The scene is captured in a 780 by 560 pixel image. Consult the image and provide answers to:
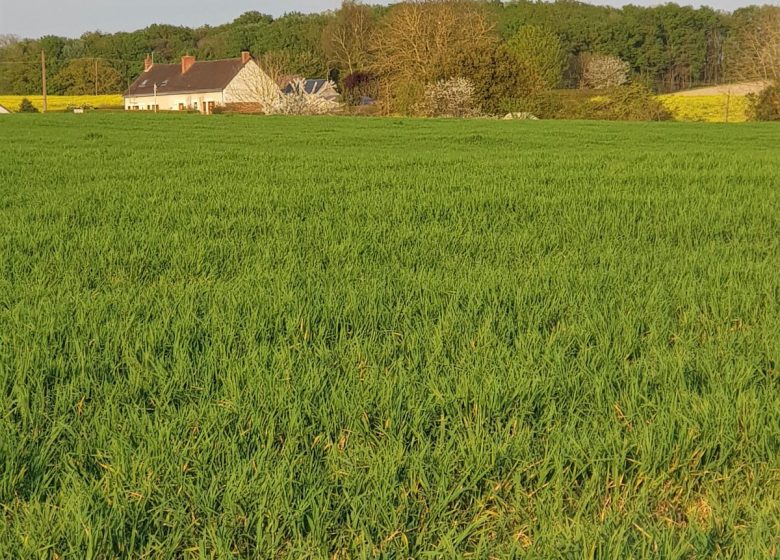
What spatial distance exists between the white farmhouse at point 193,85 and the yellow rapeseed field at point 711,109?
45.8 m

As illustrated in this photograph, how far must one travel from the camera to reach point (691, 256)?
505 cm

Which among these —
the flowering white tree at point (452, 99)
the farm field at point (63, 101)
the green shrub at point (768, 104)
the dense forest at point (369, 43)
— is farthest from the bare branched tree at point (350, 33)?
the green shrub at point (768, 104)

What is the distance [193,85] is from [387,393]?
89.7 meters

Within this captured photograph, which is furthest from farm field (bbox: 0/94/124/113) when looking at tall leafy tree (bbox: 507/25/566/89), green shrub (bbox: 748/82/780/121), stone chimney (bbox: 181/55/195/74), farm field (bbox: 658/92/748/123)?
green shrub (bbox: 748/82/780/121)

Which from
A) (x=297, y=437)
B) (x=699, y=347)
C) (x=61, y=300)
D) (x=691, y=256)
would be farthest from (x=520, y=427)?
(x=691, y=256)

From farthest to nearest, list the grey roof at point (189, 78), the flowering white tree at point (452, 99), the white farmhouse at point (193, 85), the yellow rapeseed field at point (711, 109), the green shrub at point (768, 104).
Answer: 1. the grey roof at point (189, 78)
2. the white farmhouse at point (193, 85)
3. the yellow rapeseed field at point (711, 109)
4. the flowering white tree at point (452, 99)
5. the green shrub at point (768, 104)

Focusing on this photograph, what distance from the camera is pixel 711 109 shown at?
52.2 m

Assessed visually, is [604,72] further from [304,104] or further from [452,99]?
[452,99]

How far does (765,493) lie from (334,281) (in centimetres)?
274

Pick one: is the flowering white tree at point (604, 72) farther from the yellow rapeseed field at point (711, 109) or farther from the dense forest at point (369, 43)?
the yellow rapeseed field at point (711, 109)

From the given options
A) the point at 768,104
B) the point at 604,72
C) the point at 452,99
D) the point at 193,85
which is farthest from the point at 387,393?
the point at 604,72

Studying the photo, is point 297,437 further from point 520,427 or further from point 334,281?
point 334,281

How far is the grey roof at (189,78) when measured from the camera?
84.2 m

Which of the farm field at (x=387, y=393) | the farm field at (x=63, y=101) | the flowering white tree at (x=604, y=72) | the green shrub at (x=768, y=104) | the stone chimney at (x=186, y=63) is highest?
the stone chimney at (x=186, y=63)
